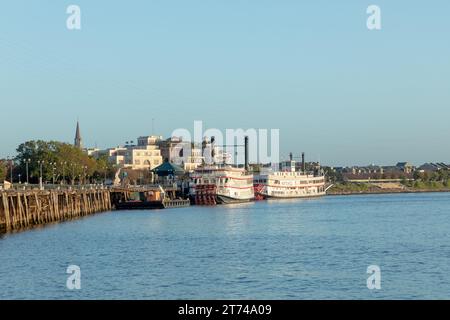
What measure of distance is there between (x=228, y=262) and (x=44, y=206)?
46254mm

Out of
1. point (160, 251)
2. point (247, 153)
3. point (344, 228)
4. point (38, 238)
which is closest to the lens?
point (160, 251)

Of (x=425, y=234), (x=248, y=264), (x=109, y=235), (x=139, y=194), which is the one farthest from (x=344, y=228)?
(x=139, y=194)

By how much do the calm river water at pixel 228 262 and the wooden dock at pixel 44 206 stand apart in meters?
3.39

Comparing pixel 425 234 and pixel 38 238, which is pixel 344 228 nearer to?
pixel 425 234

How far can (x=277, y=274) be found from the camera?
1706 inches

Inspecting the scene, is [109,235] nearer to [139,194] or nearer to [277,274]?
[277,274]

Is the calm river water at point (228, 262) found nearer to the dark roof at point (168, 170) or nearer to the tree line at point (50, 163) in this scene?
the tree line at point (50, 163)

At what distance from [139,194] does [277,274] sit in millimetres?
109015

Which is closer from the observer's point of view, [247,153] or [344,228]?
[344,228]

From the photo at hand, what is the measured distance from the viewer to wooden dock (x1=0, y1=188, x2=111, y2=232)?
76.0m

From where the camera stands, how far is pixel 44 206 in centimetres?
9144
